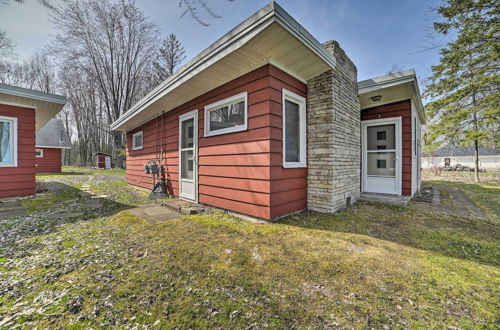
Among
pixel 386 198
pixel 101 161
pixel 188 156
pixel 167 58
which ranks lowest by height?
pixel 386 198

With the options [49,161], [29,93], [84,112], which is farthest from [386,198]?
[84,112]

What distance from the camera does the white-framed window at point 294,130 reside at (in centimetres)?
346

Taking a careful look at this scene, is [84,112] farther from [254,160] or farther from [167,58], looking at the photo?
[254,160]

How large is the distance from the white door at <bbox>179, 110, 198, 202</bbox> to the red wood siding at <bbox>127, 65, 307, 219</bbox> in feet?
0.58

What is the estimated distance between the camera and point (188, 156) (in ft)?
16.4

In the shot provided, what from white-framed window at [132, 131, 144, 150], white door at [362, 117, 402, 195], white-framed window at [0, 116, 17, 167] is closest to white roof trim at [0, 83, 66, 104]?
white-framed window at [0, 116, 17, 167]

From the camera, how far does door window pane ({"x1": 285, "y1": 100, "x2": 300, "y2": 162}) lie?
355cm

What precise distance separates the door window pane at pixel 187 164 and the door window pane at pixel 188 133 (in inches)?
7.2

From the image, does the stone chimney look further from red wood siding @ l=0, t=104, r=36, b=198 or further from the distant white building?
the distant white building

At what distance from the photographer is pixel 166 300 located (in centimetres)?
142

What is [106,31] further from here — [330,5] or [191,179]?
[330,5]

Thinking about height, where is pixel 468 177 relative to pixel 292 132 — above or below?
below

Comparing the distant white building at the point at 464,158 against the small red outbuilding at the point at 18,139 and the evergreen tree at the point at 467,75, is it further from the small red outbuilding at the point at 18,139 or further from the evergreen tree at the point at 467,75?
the small red outbuilding at the point at 18,139

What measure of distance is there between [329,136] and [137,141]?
24.0 ft
